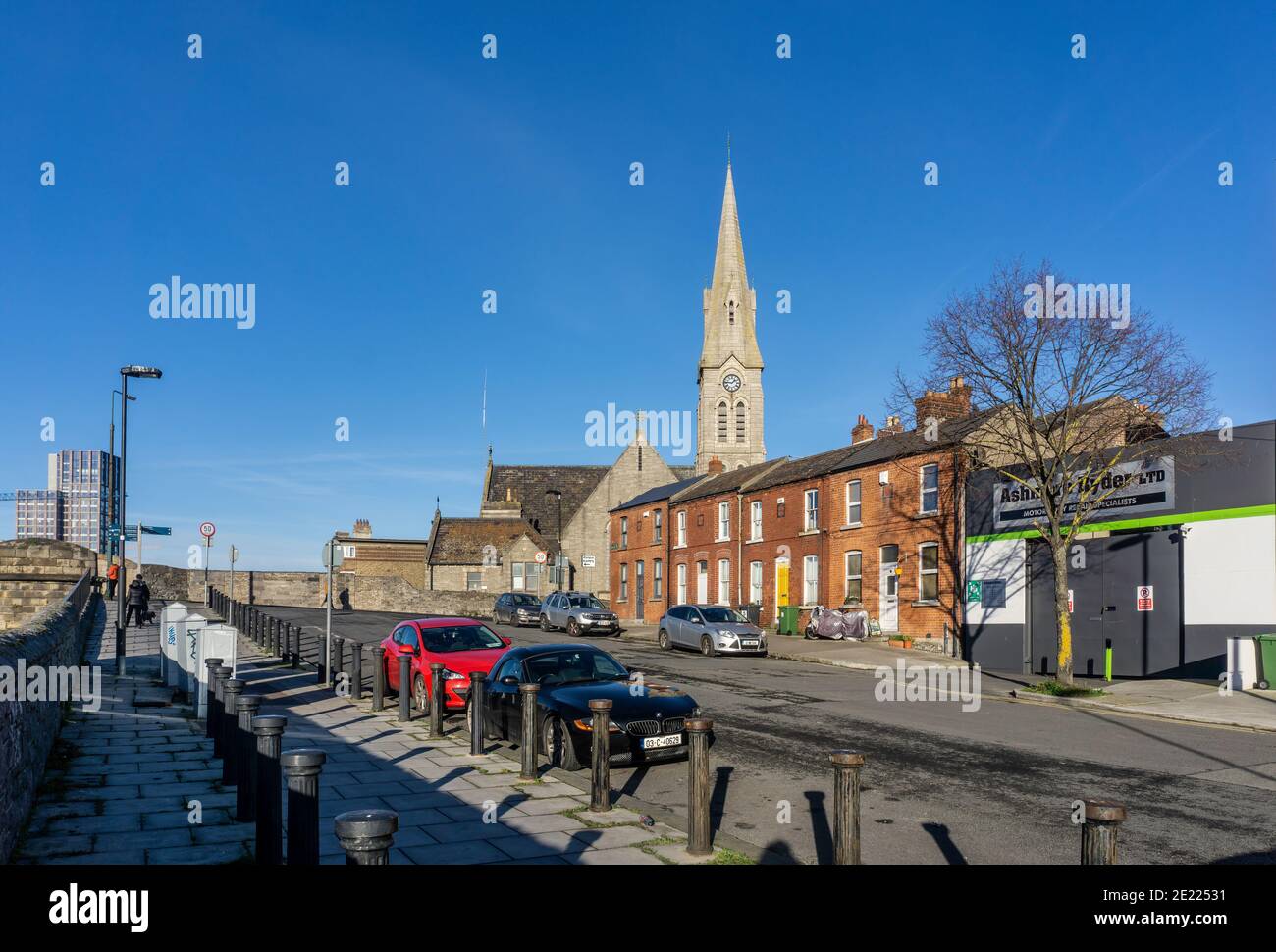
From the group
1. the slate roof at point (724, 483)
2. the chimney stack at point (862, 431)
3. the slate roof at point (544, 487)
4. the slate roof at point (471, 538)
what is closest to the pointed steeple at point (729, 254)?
the slate roof at point (544, 487)

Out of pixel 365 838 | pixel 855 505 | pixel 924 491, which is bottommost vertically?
pixel 365 838

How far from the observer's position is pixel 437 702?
42.4ft

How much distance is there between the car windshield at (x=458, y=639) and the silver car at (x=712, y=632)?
11.4 m

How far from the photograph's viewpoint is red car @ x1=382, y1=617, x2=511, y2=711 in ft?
48.0

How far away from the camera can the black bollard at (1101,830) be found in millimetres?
4168

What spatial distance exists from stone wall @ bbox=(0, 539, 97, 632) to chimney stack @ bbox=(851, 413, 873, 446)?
31608 millimetres

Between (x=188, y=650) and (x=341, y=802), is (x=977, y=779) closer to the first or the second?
(x=341, y=802)

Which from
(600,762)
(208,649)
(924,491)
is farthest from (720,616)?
(600,762)

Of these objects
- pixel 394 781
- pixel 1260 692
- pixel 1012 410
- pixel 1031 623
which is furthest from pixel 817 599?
pixel 394 781

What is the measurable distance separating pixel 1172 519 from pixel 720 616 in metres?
12.2

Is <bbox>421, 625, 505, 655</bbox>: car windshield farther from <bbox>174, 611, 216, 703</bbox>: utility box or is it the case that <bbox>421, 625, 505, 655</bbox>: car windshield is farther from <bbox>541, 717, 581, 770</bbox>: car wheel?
<bbox>541, 717, 581, 770</bbox>: car wheel

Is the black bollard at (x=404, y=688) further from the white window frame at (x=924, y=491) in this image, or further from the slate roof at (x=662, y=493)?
the slate roof at (x=662, y=493)
